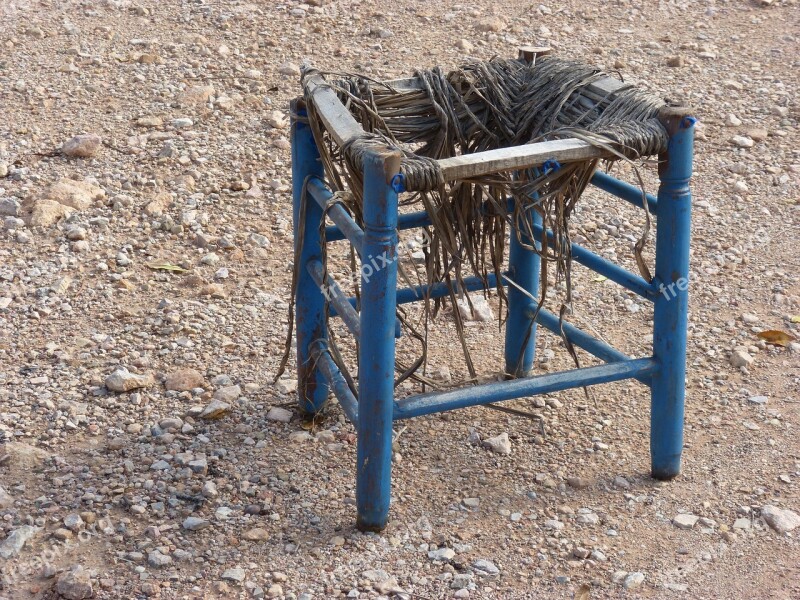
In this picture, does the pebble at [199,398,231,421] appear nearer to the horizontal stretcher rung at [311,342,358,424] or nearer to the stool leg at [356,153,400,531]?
the horizontal stretcher rung at [311,342,358,424]

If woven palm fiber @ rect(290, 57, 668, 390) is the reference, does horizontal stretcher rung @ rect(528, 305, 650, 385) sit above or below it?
below

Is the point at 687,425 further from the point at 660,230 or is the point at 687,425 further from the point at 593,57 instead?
the point at 593,57

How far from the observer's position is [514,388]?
2.39m

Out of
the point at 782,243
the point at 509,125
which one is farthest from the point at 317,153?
the point at 782,243

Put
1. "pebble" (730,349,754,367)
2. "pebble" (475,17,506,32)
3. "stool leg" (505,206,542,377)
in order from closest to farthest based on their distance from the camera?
"stool leg" (505,206,542,377) → "pebble" (730,349,754,367) → "pebble" (475,17,506,32)

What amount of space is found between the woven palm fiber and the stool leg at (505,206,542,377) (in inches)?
6.3

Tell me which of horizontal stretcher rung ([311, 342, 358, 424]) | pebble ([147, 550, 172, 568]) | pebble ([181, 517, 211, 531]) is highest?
horizontal stretcher rung ([311, 342, 358, 424])

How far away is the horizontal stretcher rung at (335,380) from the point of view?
2.41 m

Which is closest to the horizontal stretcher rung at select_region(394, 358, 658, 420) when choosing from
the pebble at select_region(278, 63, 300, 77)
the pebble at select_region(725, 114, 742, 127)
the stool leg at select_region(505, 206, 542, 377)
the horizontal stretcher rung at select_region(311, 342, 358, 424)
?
the horizontal stretcher rung at select_region(311, 342, 358, 424)

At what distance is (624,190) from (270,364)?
45.8 inches

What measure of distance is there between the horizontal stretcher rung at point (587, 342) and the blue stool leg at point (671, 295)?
69 millimetres

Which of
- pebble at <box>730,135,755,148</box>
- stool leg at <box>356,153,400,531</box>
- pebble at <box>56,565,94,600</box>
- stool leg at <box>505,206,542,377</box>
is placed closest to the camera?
stool leg at <box>356,153,400,531</box>

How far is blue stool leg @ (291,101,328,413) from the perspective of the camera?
2.56 m

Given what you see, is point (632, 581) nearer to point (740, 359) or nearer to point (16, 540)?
point (740, 359)
